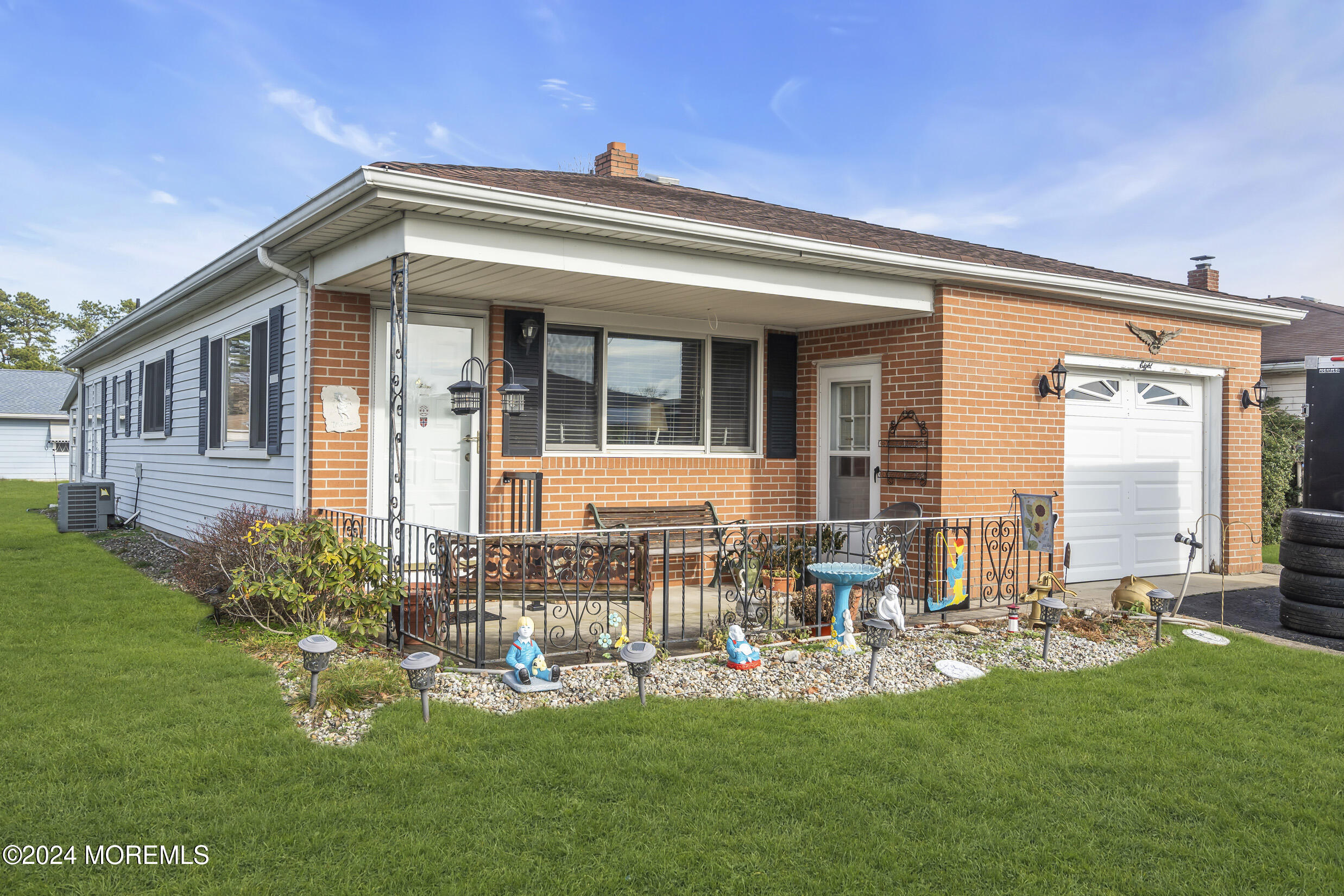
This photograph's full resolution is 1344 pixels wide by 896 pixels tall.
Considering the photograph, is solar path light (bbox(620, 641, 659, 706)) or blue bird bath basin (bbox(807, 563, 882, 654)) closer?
solar path light (bbox(620, 641, 659, 706))

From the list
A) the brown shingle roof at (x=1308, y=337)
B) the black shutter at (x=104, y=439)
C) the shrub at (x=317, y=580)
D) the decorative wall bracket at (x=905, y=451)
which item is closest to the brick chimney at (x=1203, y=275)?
the brown shingle roof at (x=1308, y=337)

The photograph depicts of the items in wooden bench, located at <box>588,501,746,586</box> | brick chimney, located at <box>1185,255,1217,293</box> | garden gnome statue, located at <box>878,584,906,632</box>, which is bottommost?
garden gnome statue, located at <box>878,584,906,632</box>

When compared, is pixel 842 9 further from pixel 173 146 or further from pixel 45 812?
pixel 173 146

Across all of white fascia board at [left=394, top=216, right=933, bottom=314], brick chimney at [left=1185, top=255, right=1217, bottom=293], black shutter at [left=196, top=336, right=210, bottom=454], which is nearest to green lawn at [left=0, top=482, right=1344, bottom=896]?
white fascia board at [left=394, top=216, right=933, bottom=314]

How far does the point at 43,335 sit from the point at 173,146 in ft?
107

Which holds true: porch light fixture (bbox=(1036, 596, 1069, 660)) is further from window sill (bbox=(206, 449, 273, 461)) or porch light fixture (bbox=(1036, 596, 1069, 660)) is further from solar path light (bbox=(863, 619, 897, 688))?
window sill (bbox=(206, 449, 273, 461))

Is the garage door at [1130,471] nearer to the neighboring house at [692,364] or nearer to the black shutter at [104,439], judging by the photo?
the neighboring house at [692,364]

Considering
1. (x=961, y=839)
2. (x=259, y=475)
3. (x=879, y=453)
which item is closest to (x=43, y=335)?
(x=259, y=475)

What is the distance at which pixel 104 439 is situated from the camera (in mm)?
16859

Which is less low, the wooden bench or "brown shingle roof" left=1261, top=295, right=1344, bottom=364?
"brown shingle roof" left=1261, top=295, right=1344, bottom=364

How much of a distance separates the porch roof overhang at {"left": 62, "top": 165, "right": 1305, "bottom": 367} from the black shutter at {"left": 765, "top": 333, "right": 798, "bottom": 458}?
0.34 m

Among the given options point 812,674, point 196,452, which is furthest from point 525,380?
point 196,452

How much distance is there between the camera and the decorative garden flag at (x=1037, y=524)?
24.6 feet

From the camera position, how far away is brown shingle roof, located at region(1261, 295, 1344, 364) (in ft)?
52.9
